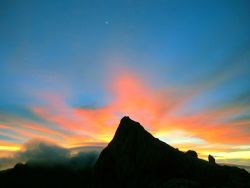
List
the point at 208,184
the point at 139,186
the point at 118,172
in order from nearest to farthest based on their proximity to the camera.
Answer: the point at 208,184
the point at 139,186
the point at 118,172

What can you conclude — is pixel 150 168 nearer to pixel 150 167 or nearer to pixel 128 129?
pixel 150 167

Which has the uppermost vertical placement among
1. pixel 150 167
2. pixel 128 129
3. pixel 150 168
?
pixel 128 129

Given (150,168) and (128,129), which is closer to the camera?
(150,168)

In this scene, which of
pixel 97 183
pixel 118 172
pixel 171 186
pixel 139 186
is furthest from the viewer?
pixel 97 183

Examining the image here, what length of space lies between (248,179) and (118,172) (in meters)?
28.5

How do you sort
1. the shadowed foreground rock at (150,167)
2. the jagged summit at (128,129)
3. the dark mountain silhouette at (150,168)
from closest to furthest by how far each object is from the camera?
the dark mountain silhouette at (150,168) → the shadowed foreground rock at (150,167) → the jagged summit at (128,129)

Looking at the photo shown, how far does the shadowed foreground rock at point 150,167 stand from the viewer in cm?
5009

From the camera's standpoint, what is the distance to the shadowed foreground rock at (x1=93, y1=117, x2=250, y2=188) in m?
50.1

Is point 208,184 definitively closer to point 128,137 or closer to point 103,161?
point 128,137

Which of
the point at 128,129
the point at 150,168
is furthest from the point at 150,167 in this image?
the point at 128,129

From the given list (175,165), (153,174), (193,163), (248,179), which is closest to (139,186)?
(153,174)

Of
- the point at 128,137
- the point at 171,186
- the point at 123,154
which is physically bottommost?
the point at 171,186

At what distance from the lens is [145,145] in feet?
193

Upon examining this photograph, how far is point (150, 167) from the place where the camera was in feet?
179
